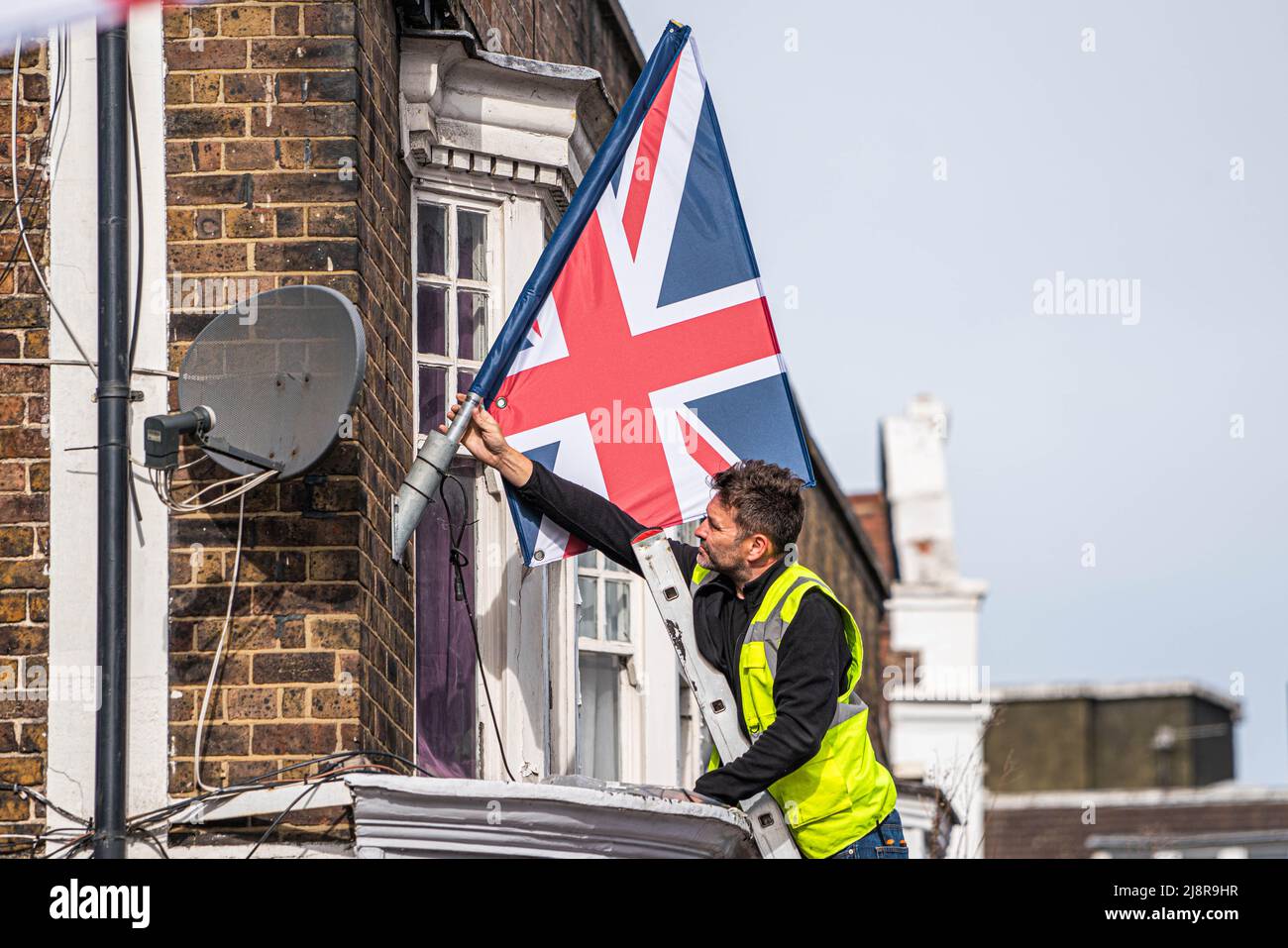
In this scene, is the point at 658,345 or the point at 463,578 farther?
the point at 463,578

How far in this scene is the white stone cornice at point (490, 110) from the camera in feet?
29.0

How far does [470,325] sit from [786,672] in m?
2.66

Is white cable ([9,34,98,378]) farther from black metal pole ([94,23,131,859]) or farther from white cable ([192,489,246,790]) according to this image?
white cable ([192,489,246,790])

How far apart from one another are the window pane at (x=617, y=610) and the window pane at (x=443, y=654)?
1.49 meters

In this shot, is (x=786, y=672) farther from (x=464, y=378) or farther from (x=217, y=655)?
(x=464, y=378)

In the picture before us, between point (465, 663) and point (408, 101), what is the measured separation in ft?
7.11

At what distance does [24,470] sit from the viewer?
7.76 meters

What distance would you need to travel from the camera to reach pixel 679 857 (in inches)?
292

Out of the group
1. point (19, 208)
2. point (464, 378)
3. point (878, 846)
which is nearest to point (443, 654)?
point (464, 378)

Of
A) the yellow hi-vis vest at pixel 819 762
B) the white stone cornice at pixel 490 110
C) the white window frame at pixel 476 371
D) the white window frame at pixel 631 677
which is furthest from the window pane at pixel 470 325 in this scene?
the yellow hi-vis vest at pixel 819 762

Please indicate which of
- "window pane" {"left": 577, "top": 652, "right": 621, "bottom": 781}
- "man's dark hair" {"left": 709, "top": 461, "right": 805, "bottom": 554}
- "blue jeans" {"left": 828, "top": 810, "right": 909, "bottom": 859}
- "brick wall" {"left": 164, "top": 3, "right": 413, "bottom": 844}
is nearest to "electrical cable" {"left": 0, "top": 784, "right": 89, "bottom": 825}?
"brick wall" {"left": 164, "top": 3, "right": 413, "bottom": 844}

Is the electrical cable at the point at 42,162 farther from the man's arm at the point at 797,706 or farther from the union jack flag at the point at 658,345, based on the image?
Result: the man's arm at the point at 797,706
